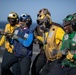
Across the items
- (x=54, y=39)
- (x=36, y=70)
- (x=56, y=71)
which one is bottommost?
(x=36, y=70)

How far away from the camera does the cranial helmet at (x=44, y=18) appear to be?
7.34 meters

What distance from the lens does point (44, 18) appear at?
296 inches

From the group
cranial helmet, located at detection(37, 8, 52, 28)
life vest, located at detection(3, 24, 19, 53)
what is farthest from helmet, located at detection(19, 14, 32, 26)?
life vest, located at detection(3, 24, 19, 53)

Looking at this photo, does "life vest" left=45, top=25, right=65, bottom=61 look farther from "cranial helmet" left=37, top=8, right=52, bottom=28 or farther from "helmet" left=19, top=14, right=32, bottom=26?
"helmet" left=19, top=14, right=32, bottom=26

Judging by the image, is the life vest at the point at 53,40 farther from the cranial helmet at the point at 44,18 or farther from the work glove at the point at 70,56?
the work glove at the point at 70,56

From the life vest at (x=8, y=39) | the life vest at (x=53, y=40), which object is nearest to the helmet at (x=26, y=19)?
the life vest at (x=8, y=39)

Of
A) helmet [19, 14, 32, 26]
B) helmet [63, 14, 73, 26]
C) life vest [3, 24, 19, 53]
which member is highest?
helmet [63, 14, 73, 26]

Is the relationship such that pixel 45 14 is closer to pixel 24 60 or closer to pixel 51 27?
pixel 51 27

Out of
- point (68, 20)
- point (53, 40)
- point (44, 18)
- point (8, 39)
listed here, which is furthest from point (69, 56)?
point (8, 39)

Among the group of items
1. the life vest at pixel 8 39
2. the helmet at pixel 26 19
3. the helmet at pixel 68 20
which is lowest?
the life vest at pixel 8 39

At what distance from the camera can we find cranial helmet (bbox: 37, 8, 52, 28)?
7336mm

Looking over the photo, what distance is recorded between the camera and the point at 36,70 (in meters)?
8.12

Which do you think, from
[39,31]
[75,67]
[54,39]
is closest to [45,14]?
[39,31]

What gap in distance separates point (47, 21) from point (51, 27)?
17 centimetres
